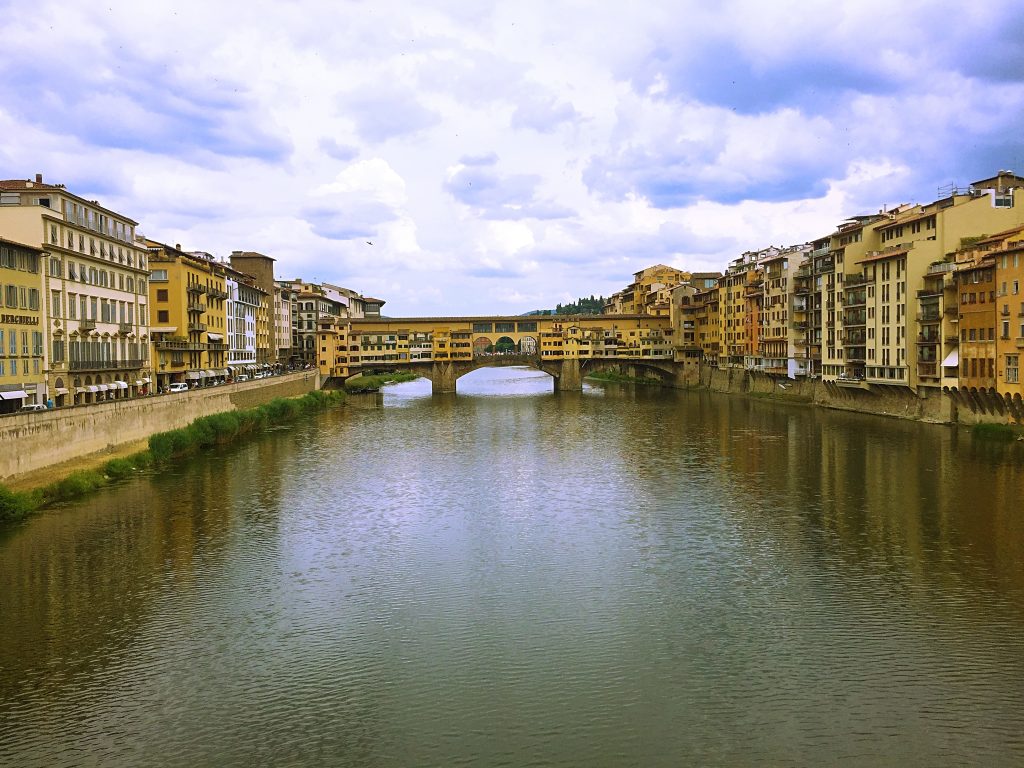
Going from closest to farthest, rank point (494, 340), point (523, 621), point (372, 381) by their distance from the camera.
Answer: point (523, 621), point (372, 381), point (494, 340)

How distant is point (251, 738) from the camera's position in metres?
11.3

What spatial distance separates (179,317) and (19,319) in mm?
19158

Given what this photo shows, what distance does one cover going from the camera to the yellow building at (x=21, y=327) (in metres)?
27.2

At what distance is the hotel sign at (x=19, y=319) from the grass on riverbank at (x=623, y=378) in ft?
204

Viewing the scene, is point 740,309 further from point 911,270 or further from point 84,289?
point 84,289

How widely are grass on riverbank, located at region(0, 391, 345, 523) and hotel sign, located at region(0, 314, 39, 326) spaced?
18.2ft

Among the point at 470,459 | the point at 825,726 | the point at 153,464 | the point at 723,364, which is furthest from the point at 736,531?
the point at 723,364

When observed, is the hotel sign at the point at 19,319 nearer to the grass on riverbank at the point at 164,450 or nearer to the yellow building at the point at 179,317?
the grass on riverbank at the point at 164,450

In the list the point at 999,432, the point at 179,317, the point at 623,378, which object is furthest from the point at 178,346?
the point at 623,378

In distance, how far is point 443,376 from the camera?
75875 millimetres

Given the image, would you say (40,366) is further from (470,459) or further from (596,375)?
(596,375)

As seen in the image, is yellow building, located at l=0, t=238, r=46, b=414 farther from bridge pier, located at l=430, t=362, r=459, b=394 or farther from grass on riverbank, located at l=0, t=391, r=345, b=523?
bridge pier, located at l=430, t=362, r=459, b=394

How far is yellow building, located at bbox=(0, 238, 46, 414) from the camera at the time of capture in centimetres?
2723

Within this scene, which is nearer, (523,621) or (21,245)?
(523,621)
